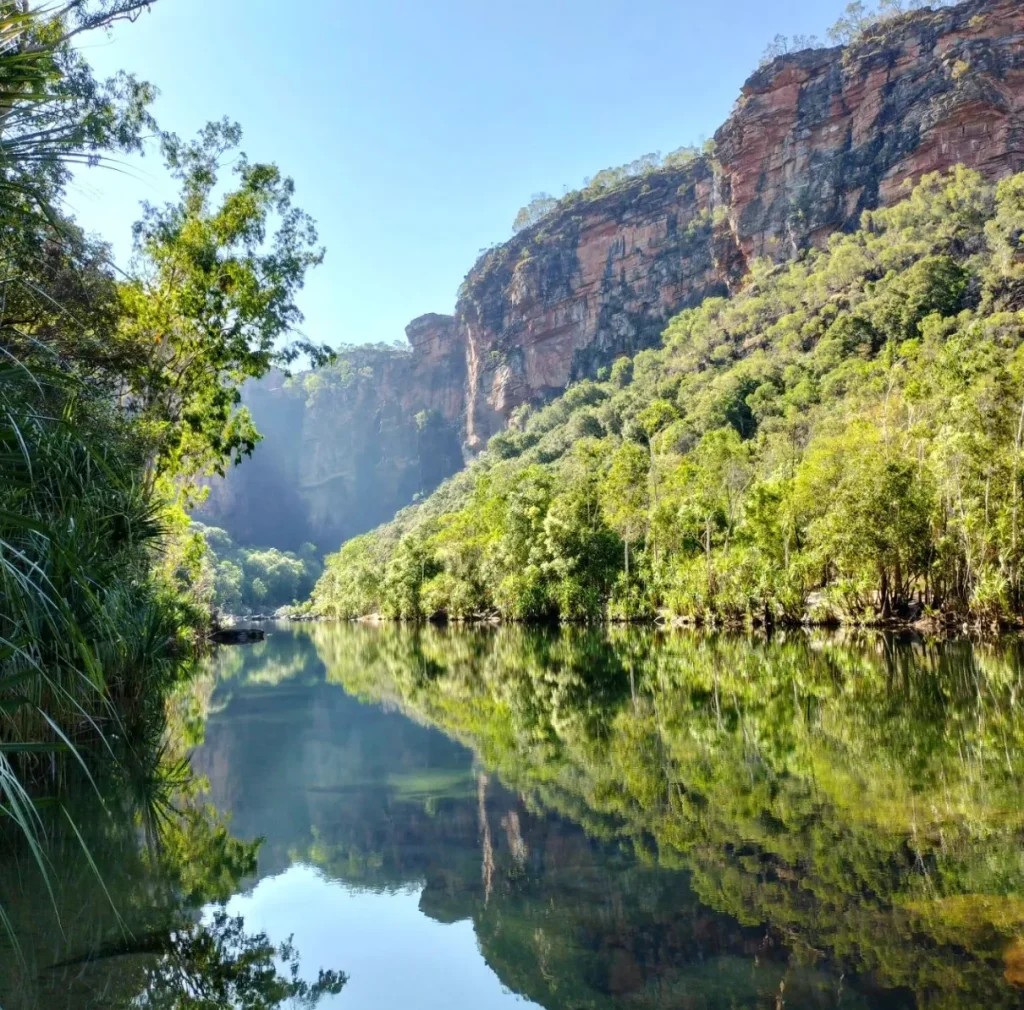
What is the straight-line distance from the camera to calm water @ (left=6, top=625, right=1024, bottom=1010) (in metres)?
3.97

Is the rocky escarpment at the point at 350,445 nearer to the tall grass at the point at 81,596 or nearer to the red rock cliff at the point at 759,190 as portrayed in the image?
the red rock cliff at the point at 759,190

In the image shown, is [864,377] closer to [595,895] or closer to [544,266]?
[595,895]

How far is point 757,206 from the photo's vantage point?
279 feet

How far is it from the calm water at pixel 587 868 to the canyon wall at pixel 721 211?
75.5m

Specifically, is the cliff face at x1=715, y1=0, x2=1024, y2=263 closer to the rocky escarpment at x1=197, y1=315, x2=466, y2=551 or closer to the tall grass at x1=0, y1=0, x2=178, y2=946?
the rocky escarpment at x1=197, y1=315, x2=466, y2=551

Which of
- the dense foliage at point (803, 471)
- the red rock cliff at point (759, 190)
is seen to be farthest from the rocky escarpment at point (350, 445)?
the dense foliage at point (803, 471)

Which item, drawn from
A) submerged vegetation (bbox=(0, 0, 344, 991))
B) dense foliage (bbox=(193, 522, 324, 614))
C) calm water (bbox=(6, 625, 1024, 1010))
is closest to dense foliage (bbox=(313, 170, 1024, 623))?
calm water (bbox=(6, 625, 1024, 1010))

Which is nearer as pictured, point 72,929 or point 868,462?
point 72,929

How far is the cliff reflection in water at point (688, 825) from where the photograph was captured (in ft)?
13.1

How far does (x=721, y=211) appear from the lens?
300ft

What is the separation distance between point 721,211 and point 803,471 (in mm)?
71945

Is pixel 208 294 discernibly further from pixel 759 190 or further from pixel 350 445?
pixel 350 445

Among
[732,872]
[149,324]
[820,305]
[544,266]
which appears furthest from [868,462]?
[544,266]

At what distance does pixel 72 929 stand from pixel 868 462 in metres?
23.6
